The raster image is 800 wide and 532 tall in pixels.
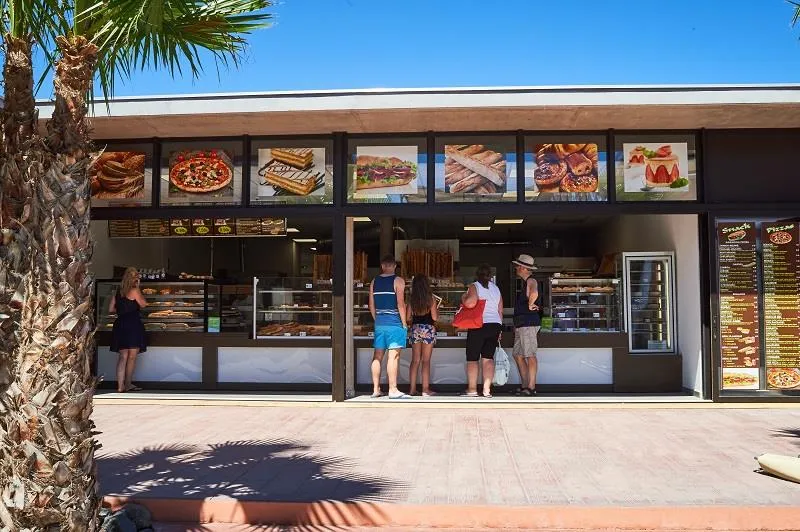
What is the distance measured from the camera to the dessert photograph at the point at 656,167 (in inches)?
354

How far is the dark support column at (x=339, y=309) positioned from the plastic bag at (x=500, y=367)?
202cm

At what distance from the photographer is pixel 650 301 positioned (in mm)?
10320

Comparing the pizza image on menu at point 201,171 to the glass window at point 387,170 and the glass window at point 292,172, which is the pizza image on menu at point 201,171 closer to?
the glass window at point 292,172

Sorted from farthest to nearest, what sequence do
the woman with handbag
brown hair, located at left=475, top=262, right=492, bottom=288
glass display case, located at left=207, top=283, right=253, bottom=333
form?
1. glass display case, located at left=207, top=283, right=253, bottom=333
2. brown hair, located at left=475, top=262, right=492, bottom=288
3. the woman with handbag

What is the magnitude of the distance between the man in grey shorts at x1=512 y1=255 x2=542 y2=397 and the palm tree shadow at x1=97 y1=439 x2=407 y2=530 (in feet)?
12.4

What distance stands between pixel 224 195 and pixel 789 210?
727 centimetres

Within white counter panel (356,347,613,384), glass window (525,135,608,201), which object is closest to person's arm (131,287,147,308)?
white counter panel (356,347,613,384)

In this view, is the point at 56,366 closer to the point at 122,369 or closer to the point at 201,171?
the point at 201,171

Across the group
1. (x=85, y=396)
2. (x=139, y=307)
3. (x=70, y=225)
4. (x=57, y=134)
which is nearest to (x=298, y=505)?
(x=85, y=396)

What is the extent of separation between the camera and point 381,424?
775cm

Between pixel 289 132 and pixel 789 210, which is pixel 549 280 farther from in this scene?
pixel 289 132

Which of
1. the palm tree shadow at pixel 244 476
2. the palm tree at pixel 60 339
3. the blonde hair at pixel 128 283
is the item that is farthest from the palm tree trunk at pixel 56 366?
the blonde hair at pixel 128 283

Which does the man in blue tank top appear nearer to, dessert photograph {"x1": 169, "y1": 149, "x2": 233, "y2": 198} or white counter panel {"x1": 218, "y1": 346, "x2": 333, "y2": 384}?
white counter panel {"x1": 218, "y1": 346, "x2": 333, "y2": 384}

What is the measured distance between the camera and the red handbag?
935 cm
